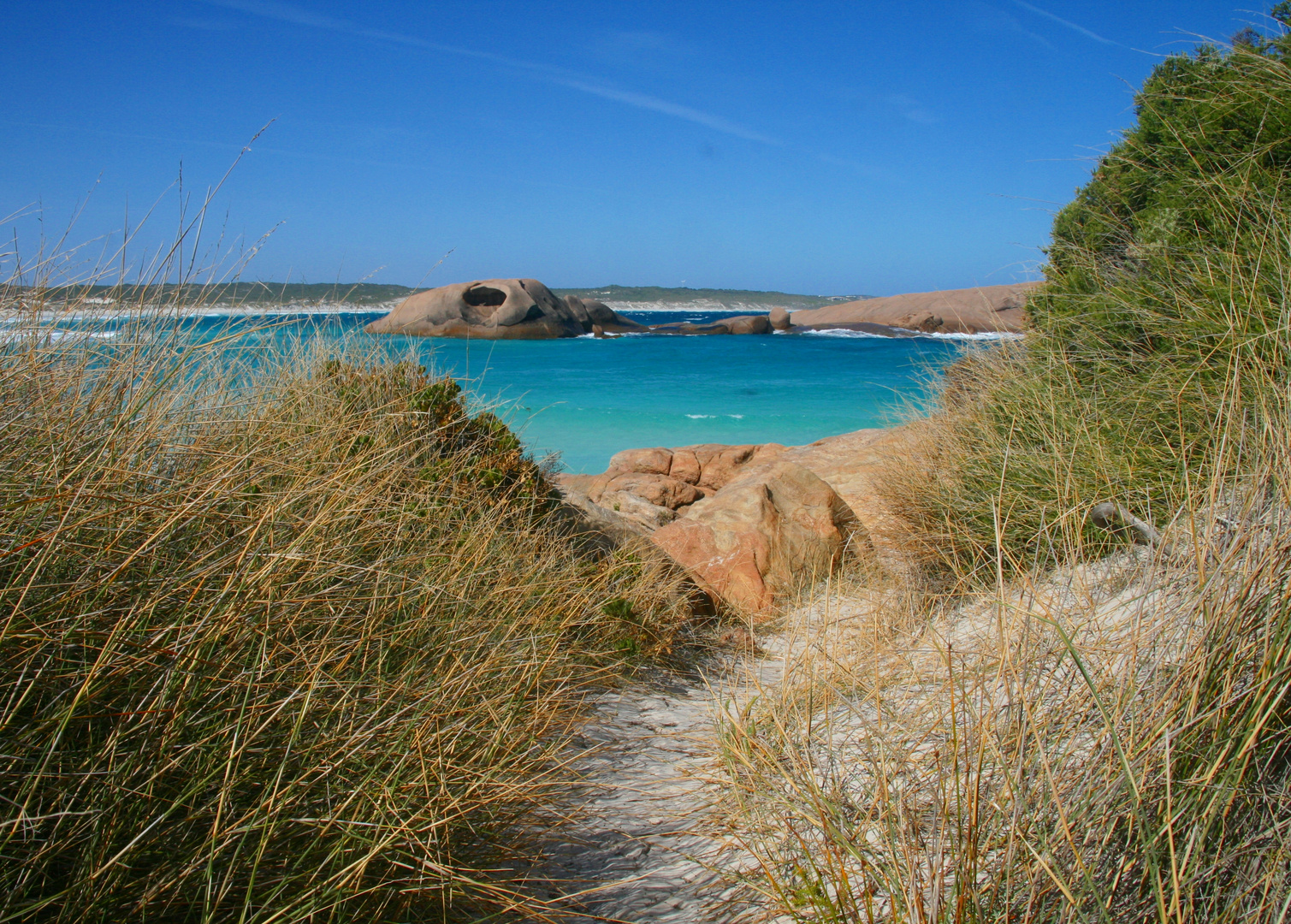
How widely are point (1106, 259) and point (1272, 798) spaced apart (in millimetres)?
4597

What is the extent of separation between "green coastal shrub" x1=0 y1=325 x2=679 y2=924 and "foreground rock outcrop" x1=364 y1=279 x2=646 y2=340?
3208 cm

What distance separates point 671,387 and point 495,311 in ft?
57.1

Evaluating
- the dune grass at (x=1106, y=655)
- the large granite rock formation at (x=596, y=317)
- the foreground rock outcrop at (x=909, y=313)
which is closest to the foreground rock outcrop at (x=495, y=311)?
the large granite rock formation at (x=596, y=317)

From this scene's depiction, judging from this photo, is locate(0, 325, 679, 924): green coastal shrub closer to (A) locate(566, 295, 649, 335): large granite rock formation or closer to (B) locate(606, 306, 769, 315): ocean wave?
(A) locate(566, 295, 649, 335): large granite rock formation

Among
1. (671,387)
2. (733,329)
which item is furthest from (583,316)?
(671,387)

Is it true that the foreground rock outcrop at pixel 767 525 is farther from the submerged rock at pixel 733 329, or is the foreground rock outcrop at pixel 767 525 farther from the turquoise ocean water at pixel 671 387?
the submerged rock at pixel 733 329

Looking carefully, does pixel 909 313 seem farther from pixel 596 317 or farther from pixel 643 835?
pixel 643 835

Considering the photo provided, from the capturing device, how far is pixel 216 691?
1722mm

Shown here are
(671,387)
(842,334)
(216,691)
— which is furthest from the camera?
(842,334)

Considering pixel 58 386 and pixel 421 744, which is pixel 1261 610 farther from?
pixel 58 386

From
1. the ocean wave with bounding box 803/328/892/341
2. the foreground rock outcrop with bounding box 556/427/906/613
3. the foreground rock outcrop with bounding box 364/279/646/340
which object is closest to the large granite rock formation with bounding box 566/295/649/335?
the foreground rock outcrop with bounding box 364/279/646/340

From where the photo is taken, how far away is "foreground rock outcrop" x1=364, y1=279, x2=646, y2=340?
119 ft

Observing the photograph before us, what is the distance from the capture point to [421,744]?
204cm

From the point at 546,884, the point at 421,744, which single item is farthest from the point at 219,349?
the point at 546,884
